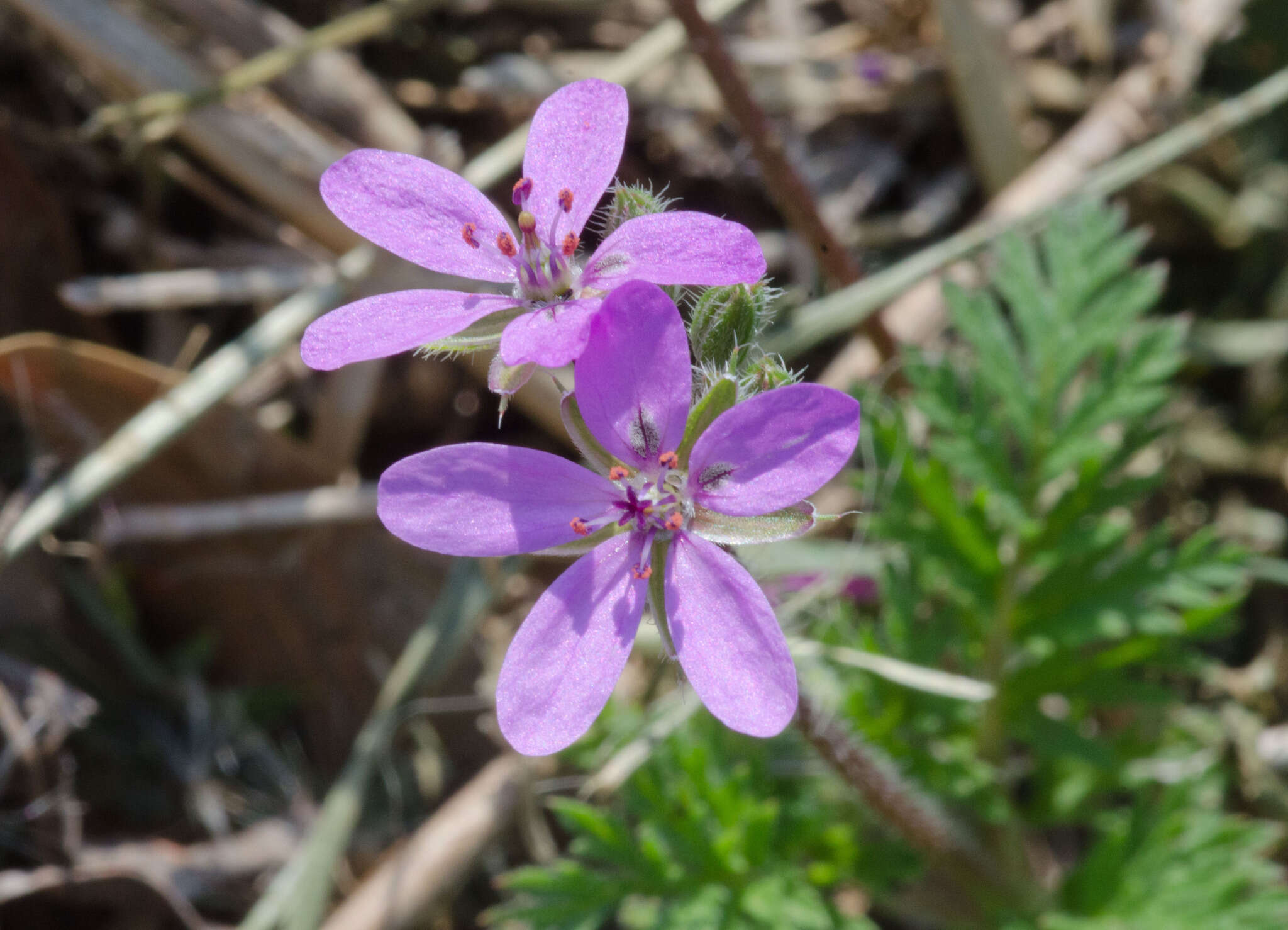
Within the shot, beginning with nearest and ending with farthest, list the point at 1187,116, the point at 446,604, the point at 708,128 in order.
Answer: the point at 446,604 → the point at 1187,116 → the point at 708,128

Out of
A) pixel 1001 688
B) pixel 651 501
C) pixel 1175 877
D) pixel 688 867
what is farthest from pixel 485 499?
pixel 1175 877

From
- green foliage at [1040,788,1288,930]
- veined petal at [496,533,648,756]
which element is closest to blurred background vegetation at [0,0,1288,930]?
green foliage at [1040,788,1288,930]

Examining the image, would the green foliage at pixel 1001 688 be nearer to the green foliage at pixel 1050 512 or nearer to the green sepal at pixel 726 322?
the green foliage at pixel 1050 512

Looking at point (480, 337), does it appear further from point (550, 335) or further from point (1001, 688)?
point (1001, 688)

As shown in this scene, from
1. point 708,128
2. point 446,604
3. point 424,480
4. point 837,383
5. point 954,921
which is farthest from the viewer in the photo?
point 708,128

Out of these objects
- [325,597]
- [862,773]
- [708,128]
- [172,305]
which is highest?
[708,128]

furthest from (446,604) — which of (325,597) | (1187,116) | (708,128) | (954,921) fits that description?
(1187,116)

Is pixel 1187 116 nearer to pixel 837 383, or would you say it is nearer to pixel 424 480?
pixel 837 383

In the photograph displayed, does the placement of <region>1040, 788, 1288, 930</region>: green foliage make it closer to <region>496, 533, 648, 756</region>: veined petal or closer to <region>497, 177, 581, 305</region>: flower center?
<region>496, 533, 648, 756</region>: veined petal
